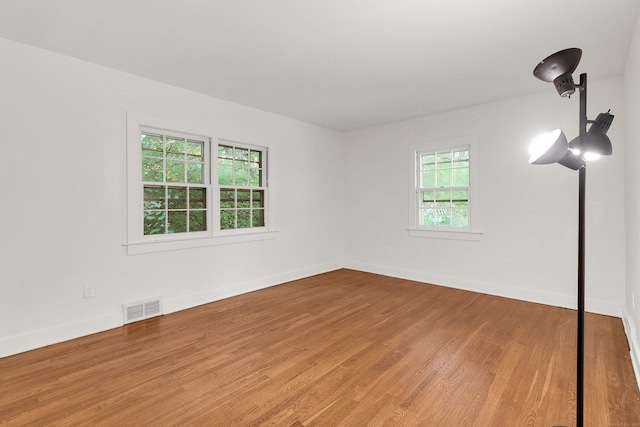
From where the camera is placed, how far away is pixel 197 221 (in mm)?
4066

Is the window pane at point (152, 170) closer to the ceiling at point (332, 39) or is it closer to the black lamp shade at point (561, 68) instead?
the ceiling at point (332, 39)

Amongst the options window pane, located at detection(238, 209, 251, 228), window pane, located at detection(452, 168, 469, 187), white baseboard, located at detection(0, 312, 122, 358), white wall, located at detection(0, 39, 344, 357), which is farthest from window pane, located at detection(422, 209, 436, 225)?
white baseboard, located at detection(0, 312, 122, 358)

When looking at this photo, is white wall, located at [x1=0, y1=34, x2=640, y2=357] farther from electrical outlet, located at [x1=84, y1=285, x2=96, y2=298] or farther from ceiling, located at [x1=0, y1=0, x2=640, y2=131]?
ceiling, located at [x1=0, y1=0, x2=640, y2=131]

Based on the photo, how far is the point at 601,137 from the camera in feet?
5.04

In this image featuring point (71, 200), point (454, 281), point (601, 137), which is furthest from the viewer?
point (454, 281)

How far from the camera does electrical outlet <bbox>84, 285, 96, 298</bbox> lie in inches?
122

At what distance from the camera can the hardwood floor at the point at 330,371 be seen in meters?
1.89

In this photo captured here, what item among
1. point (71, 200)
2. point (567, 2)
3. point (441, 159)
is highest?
point (567, 2)

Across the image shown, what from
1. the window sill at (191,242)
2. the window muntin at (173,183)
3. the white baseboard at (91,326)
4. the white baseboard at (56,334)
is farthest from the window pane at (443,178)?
the white baseboard at (56,334)

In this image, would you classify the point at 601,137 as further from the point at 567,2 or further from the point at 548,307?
the point at 548,307

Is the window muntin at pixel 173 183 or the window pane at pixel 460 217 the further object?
the window pane at pixel 460 217

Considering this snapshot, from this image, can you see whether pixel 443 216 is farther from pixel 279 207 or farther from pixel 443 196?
pixel 279 207

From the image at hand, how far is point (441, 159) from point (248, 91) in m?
3.02

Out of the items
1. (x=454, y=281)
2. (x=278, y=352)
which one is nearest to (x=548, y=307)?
(x=454, y=281)
